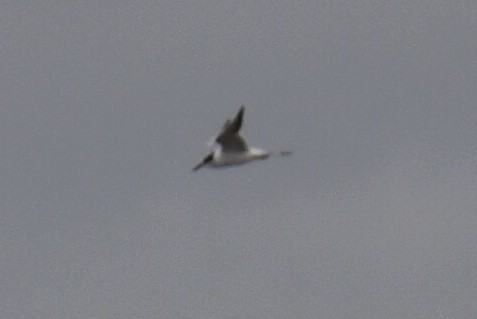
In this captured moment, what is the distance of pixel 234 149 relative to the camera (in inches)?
5433

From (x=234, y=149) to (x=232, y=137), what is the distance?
5.06 feet

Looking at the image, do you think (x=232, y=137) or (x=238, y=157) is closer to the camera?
(x=232, y=137)

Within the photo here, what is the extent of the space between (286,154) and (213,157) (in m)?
5.45

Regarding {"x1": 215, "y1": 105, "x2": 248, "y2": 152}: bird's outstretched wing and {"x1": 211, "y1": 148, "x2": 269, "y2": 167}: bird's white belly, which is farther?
{"x1": 211, "y1": 148, "x2": 269, "y2": 167}: bird's white belly

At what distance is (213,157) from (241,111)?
708cm

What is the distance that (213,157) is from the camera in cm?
14050

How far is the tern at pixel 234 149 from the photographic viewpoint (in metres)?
136

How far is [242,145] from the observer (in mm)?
137375

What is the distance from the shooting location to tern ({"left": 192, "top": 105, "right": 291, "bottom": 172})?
446ft

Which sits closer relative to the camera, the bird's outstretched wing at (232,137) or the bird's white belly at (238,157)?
the bird's outstretched wing at (232,137)

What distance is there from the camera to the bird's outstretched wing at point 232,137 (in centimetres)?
13525

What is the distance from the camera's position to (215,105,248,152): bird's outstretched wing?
13525 cm

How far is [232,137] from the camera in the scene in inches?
5379
